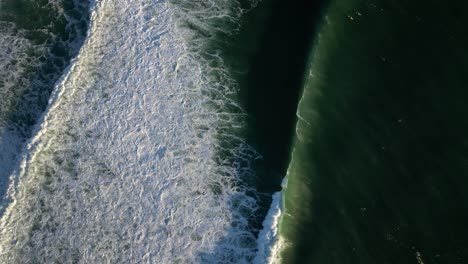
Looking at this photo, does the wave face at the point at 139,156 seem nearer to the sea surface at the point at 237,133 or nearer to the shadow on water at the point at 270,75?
the sea surface at the point at 237,133

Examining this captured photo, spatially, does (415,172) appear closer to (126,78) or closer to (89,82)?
(126,78)

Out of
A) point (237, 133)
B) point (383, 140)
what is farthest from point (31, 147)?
point (383, 140)

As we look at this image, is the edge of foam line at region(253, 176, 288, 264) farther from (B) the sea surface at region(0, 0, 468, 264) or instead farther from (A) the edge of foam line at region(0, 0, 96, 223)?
(A) the edge of foam line at region(0, 0, 96, 223)

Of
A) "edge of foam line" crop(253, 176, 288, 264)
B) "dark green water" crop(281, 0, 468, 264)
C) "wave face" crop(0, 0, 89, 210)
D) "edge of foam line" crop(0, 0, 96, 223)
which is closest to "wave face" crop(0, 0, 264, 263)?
"edge of foam line" crop(0, 0, 96, 223)

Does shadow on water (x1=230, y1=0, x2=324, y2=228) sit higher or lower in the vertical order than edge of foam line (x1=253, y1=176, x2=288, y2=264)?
higher

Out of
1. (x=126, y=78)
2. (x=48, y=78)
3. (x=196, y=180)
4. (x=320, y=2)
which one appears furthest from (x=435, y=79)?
(x=48, y=78)
